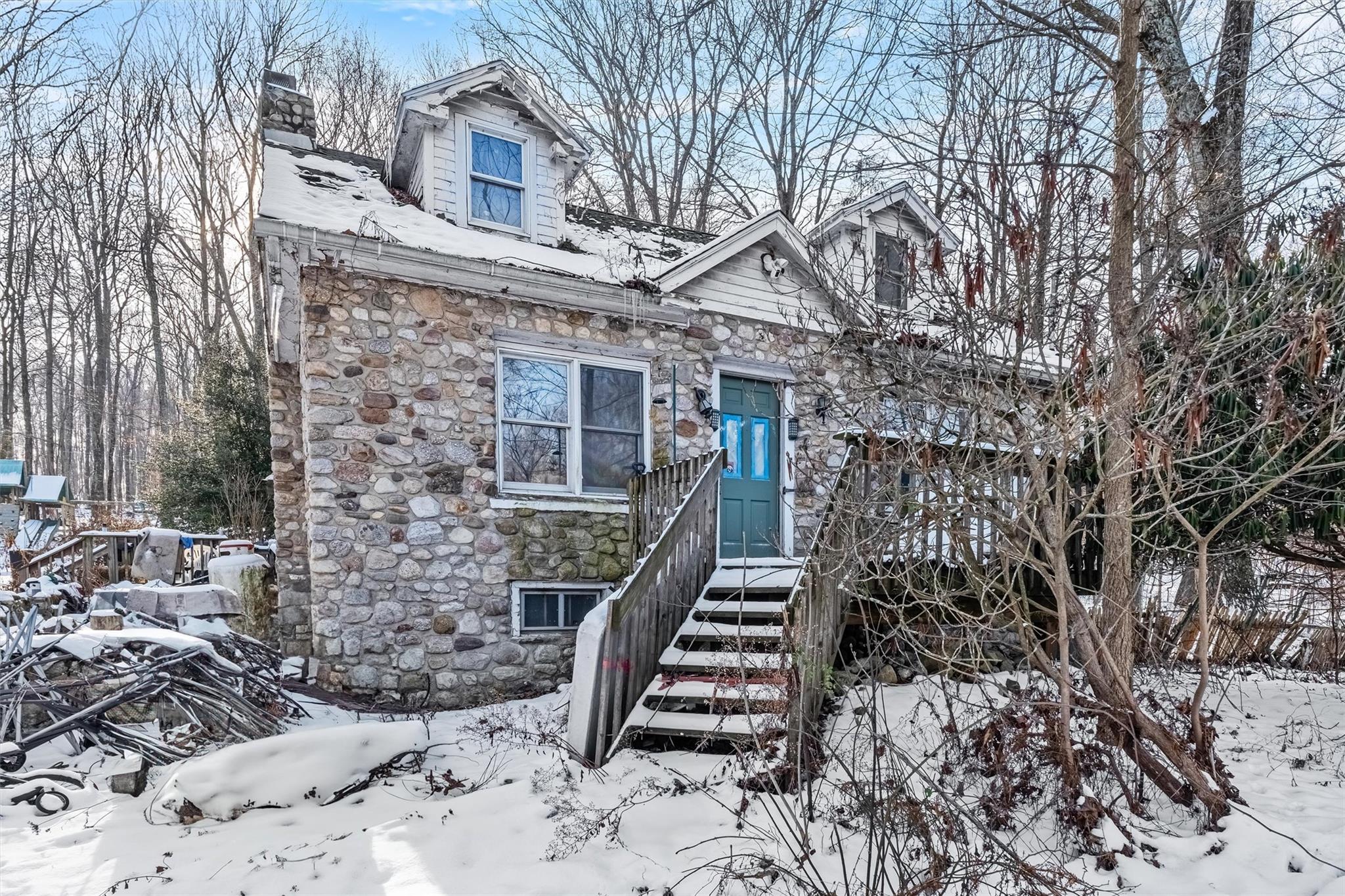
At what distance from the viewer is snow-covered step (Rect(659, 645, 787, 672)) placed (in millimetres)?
4738

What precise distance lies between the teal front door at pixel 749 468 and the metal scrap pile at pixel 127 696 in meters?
4.30

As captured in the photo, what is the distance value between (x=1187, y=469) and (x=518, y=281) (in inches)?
218

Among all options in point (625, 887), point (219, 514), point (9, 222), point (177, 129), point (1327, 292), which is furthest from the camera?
point (177, 129)

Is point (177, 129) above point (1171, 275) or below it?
above

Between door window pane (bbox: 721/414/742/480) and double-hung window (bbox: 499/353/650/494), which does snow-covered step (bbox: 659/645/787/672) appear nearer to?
double-hung window (bbox: 499/353/650/494)

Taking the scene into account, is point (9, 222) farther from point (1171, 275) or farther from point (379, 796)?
point (1171, 275)

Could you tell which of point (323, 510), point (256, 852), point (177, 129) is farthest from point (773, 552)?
→ point (177, 129)

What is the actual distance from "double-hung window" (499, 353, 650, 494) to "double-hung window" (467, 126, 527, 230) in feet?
5.95

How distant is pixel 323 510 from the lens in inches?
254

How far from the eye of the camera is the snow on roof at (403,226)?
6762 mm

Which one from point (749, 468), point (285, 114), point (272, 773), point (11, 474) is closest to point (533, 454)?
point (749, 468)

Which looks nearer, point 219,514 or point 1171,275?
point 1171,275

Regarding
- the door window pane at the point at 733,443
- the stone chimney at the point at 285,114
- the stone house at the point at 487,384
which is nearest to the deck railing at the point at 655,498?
the stone house at the point at 487,384

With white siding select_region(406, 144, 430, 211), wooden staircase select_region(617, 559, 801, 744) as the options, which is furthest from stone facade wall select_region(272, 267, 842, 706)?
white siding select_region(406, 144, 430, 211)
